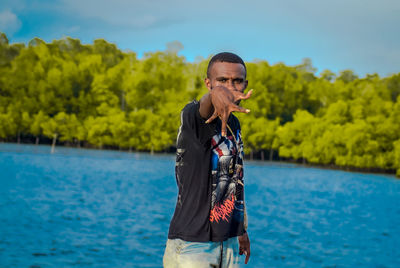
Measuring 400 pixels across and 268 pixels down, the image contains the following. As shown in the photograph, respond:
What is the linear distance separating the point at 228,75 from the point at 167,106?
59687 millimetres

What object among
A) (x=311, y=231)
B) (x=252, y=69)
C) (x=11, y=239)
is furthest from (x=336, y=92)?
(x=11, y=239)

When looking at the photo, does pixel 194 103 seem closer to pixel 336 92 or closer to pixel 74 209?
pixel 74 209

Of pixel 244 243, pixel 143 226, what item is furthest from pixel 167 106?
pixel 244 243

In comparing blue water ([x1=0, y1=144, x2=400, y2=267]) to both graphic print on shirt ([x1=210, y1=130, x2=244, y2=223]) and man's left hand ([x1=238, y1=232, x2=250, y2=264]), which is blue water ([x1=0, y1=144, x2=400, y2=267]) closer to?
man's left hand ([x1=238, y1=232, x2=250, y2=264])

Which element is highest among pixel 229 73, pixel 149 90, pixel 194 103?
pixel 149 90

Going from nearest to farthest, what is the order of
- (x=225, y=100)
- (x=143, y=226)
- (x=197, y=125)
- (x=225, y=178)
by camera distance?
(x=225, y=100) < (x=197, y=125) < (x=225, y=178) < (x=143, y=226)

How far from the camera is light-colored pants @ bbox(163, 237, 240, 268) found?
76.5 inches

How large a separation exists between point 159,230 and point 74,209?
11.0ft

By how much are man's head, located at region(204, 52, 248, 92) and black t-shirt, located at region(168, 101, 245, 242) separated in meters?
0.16

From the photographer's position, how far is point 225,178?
2.02m

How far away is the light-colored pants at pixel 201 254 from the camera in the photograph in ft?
6.38

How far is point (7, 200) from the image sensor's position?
13.7m

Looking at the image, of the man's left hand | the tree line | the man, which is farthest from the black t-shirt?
the tree line

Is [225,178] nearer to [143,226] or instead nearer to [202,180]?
[202,180]
